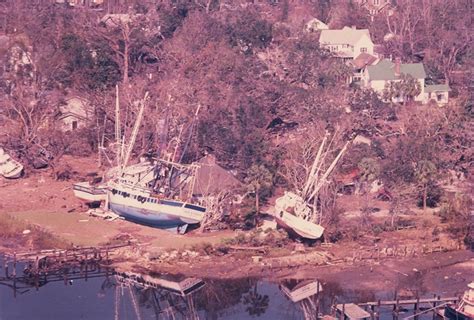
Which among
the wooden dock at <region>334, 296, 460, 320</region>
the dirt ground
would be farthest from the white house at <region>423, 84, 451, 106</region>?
the wooden dock at <region>334, 296, 460, 320</region>

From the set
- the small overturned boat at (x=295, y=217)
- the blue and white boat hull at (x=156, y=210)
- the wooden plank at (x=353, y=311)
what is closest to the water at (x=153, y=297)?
the wooden plank at (x=353, y=311)

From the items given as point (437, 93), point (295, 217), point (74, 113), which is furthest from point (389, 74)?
point (295, 217)

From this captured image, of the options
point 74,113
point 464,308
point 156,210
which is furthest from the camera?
point 74,113

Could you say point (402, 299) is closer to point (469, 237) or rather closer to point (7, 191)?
point (469, 237)

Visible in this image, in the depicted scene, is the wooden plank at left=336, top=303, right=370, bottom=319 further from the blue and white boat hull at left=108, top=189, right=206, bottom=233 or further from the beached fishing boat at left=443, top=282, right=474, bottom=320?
the blue and white boat hull at left=108, top=189, right=206, bottom=233

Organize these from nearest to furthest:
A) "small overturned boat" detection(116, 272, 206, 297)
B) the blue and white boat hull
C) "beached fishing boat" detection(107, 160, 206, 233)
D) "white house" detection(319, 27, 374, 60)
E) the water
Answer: the water < "small overturned boat" detection(116, 272, 206, 297) < the blue and white boat hull < "beached fishing boat" detection(107, 160, 206, 233) < "white house" detection(319, 27, 374, 60)

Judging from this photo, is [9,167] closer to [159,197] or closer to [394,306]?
[159,197]

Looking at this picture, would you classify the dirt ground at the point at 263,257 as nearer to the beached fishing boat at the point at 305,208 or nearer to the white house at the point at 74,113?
the beached fishing boat at the point at 305,208

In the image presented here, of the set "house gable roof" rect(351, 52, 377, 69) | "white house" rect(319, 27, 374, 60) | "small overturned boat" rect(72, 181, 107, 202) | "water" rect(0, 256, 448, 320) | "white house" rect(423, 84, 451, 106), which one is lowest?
"water" rect(0, 256, 448, 320)
